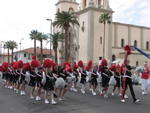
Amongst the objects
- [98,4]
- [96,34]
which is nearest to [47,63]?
[96,34]

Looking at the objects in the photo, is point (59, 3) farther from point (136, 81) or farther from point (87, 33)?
point (136, 81)

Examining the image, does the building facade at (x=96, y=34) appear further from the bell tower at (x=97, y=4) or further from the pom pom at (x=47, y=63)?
the pom pom at (x=47, y=63)

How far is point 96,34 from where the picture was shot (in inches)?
2544

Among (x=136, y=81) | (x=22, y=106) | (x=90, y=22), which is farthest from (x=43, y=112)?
(x=90, y=22)

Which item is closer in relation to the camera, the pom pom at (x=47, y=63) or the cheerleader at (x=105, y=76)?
the pom pom at (x=47, y=63)

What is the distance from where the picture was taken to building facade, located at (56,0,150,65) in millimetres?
64125

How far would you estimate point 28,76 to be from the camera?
15734mm

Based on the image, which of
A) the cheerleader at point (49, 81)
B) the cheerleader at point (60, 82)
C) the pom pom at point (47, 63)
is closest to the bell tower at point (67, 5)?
the cheerleader at point (60, 82)

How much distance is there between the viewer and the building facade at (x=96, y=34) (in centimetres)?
A: 6412

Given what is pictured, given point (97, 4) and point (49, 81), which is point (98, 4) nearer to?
point (97, 4)

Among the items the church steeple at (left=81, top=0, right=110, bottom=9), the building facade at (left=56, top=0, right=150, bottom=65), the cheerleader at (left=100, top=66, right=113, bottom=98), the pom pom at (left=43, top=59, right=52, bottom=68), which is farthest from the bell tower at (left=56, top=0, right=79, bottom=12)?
the pom pom at (left=43, top=59, right=52, bottom=68)

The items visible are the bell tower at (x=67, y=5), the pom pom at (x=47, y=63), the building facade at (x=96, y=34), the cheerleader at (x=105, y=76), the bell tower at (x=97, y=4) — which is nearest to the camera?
the pom pom at (x=47, y=63)

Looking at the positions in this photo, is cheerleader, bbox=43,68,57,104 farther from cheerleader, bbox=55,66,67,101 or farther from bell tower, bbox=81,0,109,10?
bell tower, bbox=81,0,109,10

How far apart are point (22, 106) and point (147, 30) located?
7072 cm
